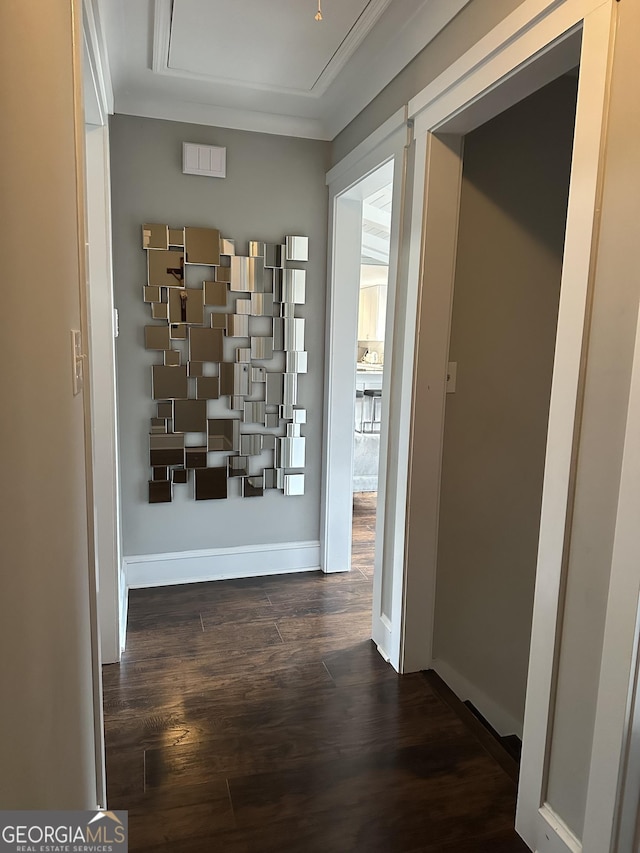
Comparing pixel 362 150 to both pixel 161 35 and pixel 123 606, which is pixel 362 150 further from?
pixel 123 606

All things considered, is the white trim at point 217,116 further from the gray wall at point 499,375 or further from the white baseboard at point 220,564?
the white baseboard at point 220,564

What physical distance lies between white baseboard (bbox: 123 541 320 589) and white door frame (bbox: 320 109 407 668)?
0.46 feet

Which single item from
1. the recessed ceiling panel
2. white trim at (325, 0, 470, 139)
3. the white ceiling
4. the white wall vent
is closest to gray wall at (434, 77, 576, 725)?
white trim at (325, 0, 470, 139)

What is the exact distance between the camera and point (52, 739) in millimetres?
911

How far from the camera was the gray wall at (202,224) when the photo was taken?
277 centimetres

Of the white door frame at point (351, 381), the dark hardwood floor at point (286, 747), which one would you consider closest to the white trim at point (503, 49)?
the white door frame at point (351, 381)

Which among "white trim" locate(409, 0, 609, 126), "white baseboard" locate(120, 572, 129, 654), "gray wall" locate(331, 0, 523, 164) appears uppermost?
"gray wall" locate(331, 0, 523, 164)

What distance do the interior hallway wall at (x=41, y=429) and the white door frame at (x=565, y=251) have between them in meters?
1.09

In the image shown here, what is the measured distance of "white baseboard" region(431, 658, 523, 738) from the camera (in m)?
2.36

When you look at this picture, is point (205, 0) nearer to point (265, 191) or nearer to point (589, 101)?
point (265, 191)

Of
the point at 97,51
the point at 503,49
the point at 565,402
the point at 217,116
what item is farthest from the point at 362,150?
the point at 565,402

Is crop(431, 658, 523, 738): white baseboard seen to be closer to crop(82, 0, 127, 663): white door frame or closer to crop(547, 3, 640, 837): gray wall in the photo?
crop(547, 3, 640, 837): gray wall

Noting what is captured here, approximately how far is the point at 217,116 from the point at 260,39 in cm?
70

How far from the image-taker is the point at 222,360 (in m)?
2.96
